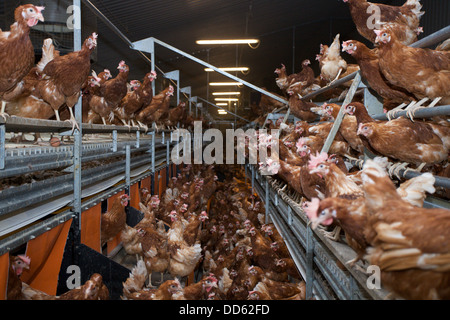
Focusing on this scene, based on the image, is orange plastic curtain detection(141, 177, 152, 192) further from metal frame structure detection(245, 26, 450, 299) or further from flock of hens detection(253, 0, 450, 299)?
metal frame structure detection(245, 26, 450, 299)

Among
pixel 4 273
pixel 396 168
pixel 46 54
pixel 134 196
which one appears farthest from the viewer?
pixel 134 196

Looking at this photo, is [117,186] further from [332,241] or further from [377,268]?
[377,268]

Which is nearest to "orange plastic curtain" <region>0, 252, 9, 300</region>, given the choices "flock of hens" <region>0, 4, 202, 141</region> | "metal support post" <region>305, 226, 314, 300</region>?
"flock of hens" <region>0, 4, 202, 141</region>

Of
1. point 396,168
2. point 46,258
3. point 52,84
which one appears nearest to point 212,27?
point 52,84

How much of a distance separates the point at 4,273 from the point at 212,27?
6.35 m

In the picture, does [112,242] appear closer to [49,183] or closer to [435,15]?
[49,183]

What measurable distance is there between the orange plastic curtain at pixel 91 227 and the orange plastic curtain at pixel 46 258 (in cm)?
26

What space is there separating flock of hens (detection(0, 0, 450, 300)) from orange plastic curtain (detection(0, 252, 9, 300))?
10cm

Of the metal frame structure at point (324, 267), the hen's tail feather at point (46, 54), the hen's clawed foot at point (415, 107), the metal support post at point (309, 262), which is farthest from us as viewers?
the hen's tail feather at point (46, 54)

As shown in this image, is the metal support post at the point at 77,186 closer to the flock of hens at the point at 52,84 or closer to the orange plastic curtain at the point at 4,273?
the flock of hens at the point at 52,84

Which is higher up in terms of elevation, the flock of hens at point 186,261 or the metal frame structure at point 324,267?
the metal frame structure at point 324,267

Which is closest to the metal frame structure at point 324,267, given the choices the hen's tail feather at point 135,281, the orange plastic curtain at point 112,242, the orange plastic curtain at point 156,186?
the hen's tail feather at point 135,281

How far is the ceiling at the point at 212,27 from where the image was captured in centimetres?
516

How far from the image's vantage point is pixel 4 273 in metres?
1.63
